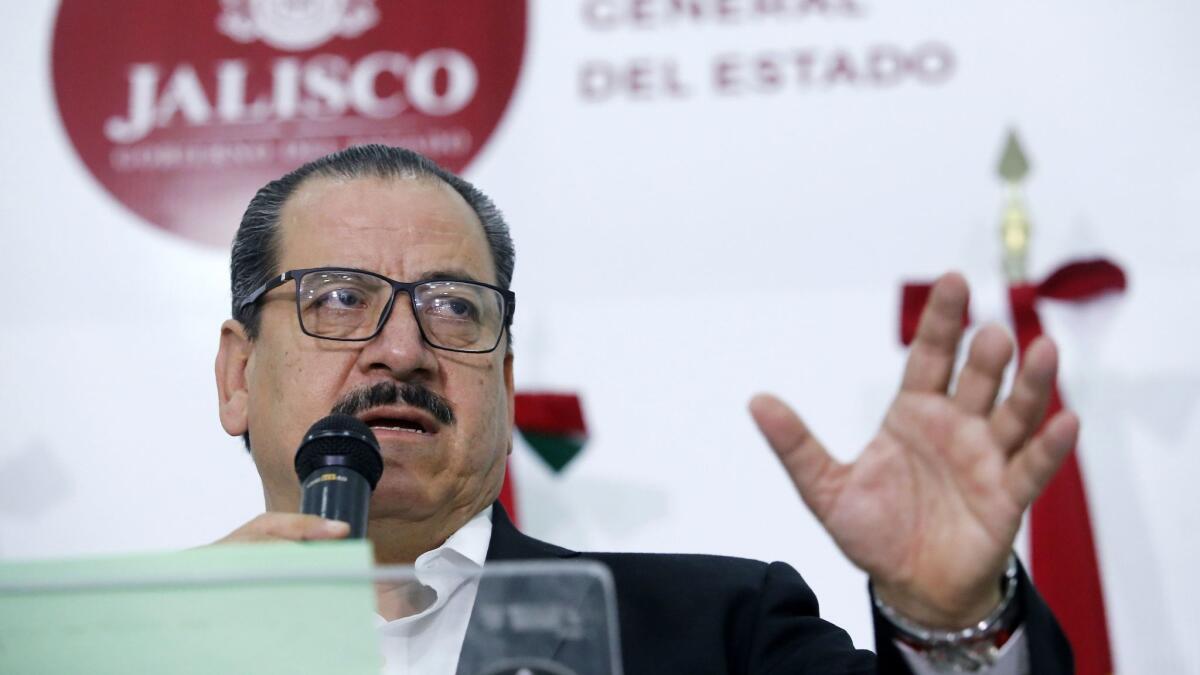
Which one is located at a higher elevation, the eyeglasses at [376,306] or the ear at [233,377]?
the eyeglasses at [376,306]

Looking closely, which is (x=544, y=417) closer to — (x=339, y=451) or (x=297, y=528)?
(x=339, y=451)

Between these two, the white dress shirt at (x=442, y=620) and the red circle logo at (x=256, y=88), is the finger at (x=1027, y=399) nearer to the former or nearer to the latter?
the white dress shirt at (x=442, y=620)

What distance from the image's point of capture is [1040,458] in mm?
1044

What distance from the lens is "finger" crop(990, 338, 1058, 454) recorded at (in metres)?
1.02

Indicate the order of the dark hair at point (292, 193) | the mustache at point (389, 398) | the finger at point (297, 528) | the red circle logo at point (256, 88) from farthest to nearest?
the red circle logo at point (256, 88) → the dark hair at point (292, 193) → the mustache at point (389, 398) → the finger at point (297, 528)

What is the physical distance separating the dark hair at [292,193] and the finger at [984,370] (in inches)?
35.6

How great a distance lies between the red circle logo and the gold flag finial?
0.95 meters

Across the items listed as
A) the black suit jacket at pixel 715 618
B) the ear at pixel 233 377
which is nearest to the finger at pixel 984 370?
the black suit jacket at pixel 715 618

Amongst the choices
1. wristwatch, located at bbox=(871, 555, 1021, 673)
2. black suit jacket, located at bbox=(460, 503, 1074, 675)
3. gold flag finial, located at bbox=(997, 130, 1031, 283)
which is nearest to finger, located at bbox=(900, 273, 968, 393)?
wristwatch, located at bbox=(871, 555, 1021, 673)

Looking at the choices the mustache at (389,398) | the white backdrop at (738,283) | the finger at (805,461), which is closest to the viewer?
the finger at (805,461)

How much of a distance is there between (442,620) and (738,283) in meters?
1.01

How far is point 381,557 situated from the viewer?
1716mm

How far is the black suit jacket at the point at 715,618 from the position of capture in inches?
58.7

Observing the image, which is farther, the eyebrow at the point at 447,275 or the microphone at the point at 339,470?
the eyebrow at the point at 447,275
